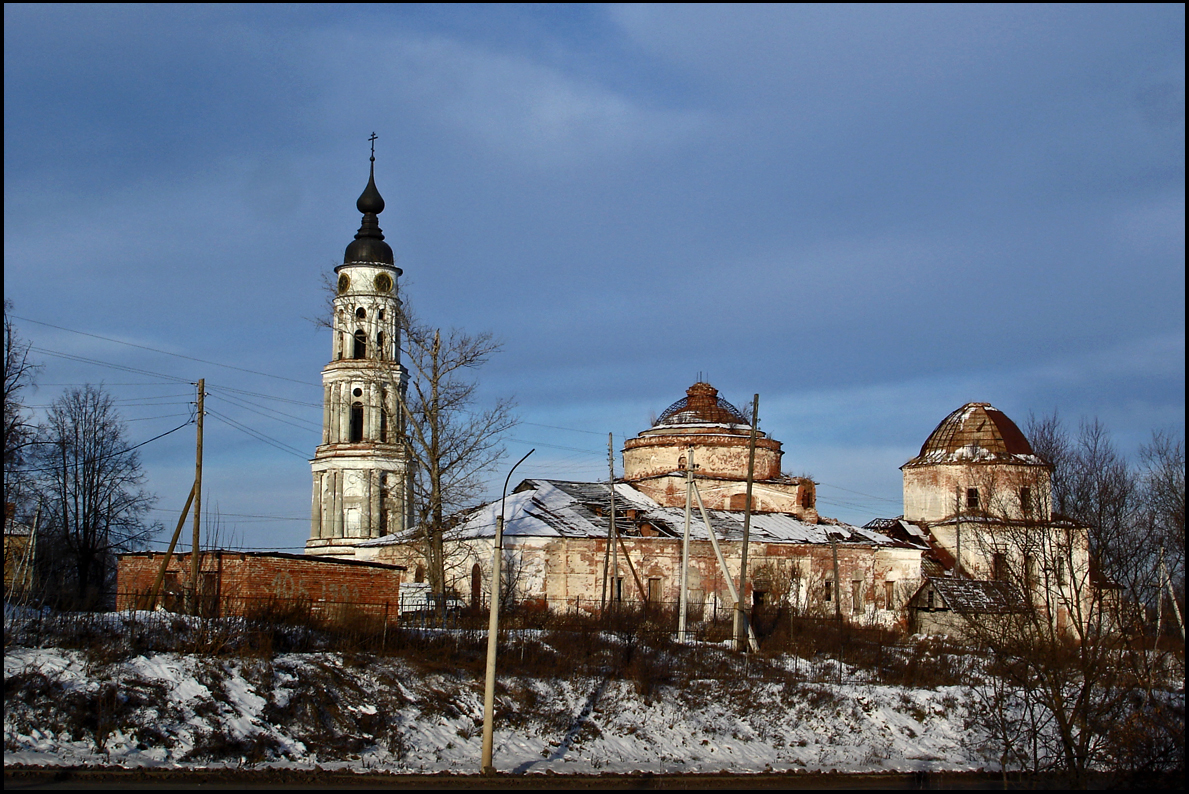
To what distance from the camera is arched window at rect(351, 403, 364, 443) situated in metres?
51.9

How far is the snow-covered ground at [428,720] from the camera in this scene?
20.6 meters

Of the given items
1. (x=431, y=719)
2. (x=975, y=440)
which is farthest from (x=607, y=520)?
(x=431, y=719)

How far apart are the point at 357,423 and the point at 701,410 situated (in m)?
15.1

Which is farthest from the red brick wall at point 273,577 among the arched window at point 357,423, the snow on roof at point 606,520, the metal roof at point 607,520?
the arched window at point 357,423

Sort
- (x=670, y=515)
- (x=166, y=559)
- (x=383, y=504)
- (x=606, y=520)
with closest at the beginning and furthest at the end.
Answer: (x=166, y=559)
(x=606, y=520)
(x=670, y=515)
(x=383, y=504)

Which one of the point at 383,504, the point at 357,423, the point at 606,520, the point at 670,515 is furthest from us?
the point at 357,423

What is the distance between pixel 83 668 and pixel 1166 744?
733 inches

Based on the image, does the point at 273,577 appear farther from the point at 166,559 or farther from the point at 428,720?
the point at 428,720

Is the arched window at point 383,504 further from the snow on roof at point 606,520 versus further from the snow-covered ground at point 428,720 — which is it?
the snow-covered ground at point 428,720

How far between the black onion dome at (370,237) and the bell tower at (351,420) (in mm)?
49

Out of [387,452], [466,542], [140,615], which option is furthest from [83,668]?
[387,452]

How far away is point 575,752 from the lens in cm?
2406

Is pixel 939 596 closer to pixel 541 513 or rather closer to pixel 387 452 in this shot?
pixel 541 513

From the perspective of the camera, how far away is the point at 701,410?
168 ft
